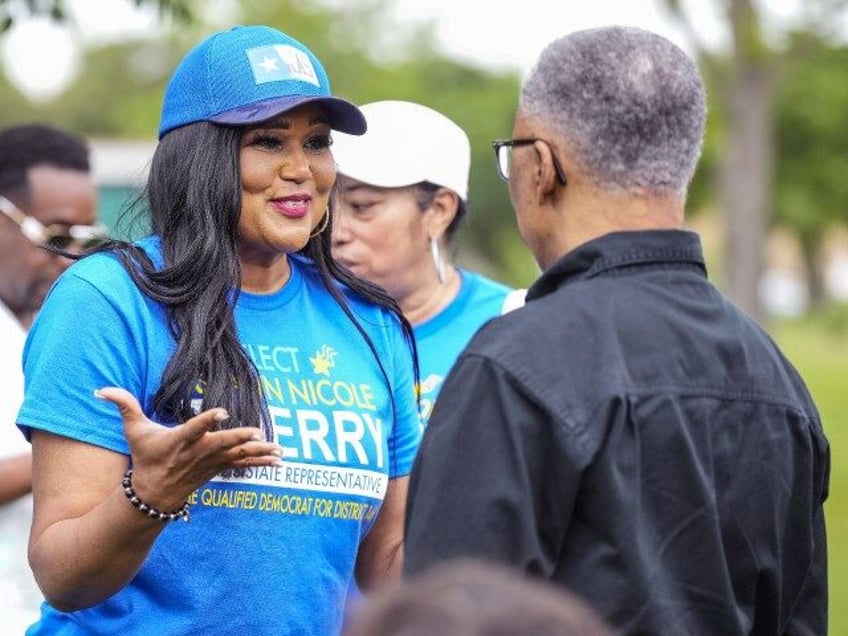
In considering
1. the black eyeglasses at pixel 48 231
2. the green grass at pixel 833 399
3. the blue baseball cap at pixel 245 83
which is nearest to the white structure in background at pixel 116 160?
the green grass at pixel 833 399

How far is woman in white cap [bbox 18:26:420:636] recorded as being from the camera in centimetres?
309

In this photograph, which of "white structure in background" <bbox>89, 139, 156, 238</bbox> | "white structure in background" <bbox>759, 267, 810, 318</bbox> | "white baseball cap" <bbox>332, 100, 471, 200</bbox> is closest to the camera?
"white baseball cap" <bbox>332, 100, 471, 200</bbox>

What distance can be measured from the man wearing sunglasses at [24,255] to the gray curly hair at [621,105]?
6.98 ft

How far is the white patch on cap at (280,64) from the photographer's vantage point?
3475 millimetres

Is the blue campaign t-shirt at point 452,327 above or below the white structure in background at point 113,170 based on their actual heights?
above

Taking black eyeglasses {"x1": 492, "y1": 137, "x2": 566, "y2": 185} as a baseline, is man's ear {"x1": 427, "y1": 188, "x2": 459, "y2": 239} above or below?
below

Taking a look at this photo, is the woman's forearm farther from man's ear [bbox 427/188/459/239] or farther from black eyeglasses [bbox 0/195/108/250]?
man's ear [bbox 427/188/459/239]

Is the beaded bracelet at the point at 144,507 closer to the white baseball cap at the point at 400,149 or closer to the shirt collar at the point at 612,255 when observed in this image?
the shirt collar at the point at 612,255

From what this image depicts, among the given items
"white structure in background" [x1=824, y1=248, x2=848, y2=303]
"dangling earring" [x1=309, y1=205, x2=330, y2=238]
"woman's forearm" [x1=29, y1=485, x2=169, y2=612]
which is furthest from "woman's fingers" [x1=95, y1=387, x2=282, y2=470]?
"white structure in background" [x1=824, y1=248, x2=848, y2=303]

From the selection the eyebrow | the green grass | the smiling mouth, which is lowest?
the green grass

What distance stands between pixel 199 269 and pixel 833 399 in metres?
24.9

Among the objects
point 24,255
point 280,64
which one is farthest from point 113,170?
point 280,64

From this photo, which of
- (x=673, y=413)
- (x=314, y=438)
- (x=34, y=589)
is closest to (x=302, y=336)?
(x=314, y=438)

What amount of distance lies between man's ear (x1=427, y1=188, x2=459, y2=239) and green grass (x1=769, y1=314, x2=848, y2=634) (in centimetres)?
147
